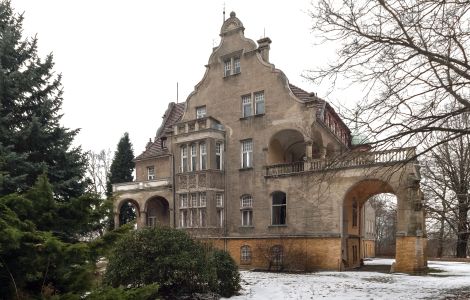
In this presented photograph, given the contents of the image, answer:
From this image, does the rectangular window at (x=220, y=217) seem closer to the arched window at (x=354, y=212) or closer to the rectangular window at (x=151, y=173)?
the arched window at (x=354, y=212)

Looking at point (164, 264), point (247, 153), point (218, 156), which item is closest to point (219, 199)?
point (218, 156)

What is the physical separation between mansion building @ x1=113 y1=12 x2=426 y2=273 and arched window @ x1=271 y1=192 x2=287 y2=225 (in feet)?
0.22

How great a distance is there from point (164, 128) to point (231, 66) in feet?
36.9

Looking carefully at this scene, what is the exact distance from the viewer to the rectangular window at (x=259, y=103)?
1228 inches

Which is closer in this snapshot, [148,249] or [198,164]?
[148,249]

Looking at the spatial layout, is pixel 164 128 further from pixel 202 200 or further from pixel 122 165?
pixel 202 200

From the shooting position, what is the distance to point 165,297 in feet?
47.2

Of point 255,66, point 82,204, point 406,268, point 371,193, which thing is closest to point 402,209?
point 406,268

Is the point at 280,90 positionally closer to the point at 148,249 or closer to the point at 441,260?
the point at 148,249

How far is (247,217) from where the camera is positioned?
1229 inches

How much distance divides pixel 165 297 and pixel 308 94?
1978cm

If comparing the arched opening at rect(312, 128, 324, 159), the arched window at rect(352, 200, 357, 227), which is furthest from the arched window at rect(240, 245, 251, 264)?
the arched opening at rect(312, 128, 324, 159)

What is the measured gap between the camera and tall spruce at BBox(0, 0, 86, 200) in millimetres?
16812

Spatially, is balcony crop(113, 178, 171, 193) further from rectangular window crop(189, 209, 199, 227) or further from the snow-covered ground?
the snow-covered ground
